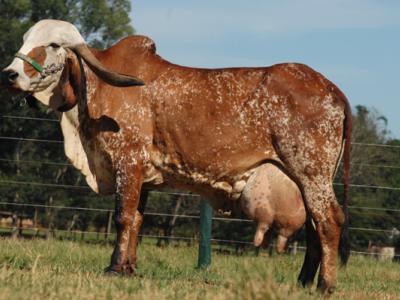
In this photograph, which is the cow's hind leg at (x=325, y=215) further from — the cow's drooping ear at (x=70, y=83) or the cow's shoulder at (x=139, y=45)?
the cow's drooping ear at (x=70, y=83)

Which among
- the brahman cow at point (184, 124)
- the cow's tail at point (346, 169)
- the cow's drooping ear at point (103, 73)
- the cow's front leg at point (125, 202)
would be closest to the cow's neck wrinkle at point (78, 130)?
the brahman cow at point (184, 124)

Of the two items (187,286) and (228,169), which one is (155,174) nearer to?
(228,169)

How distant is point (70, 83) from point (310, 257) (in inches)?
106

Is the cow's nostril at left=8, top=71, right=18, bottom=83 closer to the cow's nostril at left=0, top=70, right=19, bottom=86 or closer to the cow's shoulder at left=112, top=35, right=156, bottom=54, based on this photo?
the cow's nostril at left=0, top=70, right=19, bottom=86

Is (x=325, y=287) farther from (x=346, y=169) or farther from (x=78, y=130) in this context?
(x=78, y=130)

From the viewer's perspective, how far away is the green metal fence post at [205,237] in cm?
1040

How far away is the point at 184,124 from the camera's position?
26.0 feet

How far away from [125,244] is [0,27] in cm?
3550

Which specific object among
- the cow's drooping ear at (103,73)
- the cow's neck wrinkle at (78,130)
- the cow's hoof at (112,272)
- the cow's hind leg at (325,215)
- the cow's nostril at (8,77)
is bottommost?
the cow's hoof at (112,272)

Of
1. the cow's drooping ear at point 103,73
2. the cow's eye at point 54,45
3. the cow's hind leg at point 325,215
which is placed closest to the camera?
the cow's hind leg at point 325,215

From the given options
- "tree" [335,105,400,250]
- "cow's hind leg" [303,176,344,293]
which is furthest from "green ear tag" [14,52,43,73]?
"tree" [335,105,400,250]

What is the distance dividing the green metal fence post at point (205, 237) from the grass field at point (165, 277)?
0.41 feet

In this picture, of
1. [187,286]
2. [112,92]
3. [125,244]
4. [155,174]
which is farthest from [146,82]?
[187,286]

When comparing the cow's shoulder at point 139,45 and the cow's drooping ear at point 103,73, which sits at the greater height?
the cow's shoulder at point 139,45
